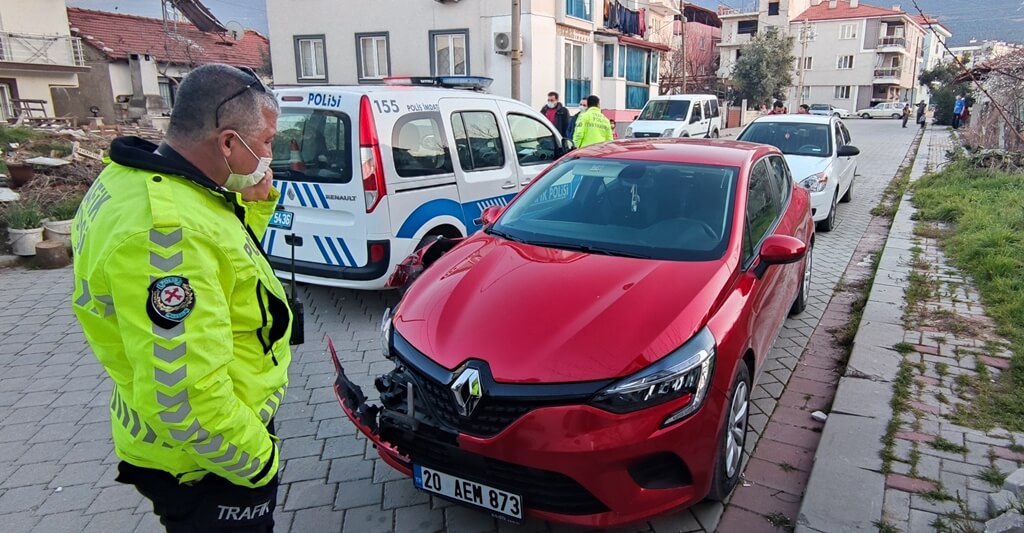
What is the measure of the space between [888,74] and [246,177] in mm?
79968

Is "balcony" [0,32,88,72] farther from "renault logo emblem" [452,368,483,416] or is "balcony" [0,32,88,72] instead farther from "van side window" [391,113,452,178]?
"renault logo emblem" [452,368,483,416]

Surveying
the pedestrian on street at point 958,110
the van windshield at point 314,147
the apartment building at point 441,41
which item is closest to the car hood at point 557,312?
the van windshield at point 314,147

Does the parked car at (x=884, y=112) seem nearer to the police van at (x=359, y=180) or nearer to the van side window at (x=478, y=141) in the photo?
the van side window at (x=478, y=141)

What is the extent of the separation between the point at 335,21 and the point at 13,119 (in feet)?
39.7

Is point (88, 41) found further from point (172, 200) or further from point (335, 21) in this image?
point (172, 200)

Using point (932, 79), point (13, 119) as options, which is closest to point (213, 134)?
point (13, 119)

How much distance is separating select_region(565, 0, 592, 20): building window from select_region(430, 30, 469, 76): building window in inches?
160

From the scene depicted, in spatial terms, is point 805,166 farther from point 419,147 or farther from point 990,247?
point 419,147

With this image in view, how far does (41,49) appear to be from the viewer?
26562 mm

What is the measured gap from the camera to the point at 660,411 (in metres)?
2.50

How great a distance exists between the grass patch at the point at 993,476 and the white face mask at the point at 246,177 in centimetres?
357

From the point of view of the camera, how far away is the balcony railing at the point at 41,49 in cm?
2550

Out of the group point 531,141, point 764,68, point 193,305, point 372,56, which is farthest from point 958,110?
point 193,305

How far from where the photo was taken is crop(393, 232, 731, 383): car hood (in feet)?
8.42
